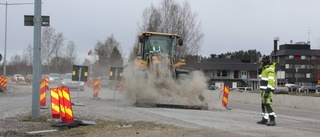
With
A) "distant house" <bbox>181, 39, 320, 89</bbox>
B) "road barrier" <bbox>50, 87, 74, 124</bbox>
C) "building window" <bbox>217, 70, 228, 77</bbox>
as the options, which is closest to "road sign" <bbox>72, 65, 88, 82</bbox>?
"road barrier" <bbox>50, 87, 74, 124</bbox>

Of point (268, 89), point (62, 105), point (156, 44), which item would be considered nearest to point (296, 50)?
point (156, 44)

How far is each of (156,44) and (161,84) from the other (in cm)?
282

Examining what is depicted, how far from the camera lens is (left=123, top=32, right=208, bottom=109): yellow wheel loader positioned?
17.7 metres

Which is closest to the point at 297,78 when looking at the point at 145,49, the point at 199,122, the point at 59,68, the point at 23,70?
the point at 59,68

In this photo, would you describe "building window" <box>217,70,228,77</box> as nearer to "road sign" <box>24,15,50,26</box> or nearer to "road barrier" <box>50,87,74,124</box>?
"road sign" <box>24,15,50,26</box>

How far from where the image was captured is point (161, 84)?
59.2 ft

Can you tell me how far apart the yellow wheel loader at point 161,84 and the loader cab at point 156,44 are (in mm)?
171

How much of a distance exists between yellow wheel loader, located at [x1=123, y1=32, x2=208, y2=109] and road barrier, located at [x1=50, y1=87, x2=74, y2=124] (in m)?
6.02

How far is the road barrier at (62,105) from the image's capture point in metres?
11.3

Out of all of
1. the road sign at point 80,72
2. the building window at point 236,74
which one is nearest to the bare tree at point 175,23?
the road sign at point 80,72

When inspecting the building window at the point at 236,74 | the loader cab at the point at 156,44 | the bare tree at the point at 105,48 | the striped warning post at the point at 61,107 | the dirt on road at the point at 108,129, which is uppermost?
the bare tree at the point at 105,48

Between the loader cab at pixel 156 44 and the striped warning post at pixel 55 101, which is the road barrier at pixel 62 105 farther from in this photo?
the loader cab at pixel 156 44

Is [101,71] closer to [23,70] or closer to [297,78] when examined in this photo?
[23,70]

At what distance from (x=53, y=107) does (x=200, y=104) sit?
24.5ft
